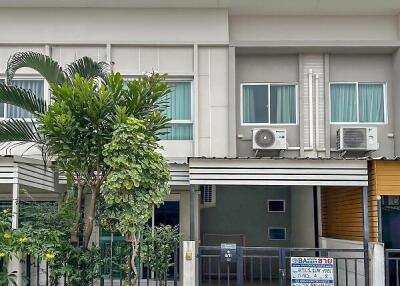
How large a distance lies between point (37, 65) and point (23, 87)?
3.67m

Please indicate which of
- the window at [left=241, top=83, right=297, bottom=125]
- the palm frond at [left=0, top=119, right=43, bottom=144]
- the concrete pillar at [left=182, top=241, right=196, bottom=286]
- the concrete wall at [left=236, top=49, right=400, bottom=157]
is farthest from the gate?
the palm frond at [left=0, top=119, right=43, bottom=144]

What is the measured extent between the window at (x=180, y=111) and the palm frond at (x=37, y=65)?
371 cm

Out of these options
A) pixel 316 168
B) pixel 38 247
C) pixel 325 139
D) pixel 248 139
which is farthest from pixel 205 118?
pixel 38 247

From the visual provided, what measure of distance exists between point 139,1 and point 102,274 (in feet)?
20.6

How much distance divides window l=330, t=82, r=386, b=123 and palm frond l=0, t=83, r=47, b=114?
7110 millimetres

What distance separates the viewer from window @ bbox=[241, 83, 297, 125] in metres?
13.7

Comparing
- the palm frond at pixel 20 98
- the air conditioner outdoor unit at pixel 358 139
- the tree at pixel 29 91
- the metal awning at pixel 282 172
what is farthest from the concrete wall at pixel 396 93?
the palm frond at pixel 20 98

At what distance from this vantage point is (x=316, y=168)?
395 inches

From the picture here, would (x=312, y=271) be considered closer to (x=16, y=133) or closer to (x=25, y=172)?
(x=25, y=172)

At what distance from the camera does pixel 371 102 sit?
13.8 metres

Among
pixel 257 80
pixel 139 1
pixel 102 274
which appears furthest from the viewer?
pixel 257 80

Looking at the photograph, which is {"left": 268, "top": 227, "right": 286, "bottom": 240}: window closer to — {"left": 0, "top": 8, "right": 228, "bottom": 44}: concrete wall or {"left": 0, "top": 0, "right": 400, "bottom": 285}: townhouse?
{"left": 0, "top": 0, "right": 400, "bottom": 285}: townhouse

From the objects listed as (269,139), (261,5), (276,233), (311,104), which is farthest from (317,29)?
(276,233)

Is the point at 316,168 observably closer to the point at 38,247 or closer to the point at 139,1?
the point at 38,247
